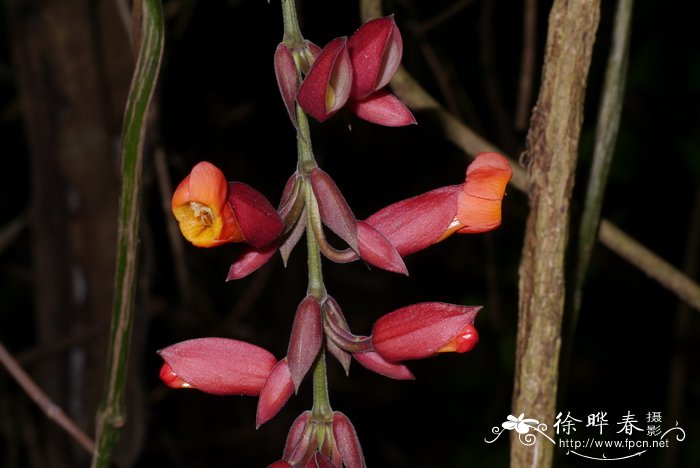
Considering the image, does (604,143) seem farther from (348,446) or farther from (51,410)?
(51,410)

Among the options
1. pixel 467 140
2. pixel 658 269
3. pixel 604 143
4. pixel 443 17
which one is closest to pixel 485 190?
pixel 604 143

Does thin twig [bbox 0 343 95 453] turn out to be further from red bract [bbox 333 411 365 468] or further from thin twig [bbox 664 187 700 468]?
thin twig [bbox 664 187 700 468]

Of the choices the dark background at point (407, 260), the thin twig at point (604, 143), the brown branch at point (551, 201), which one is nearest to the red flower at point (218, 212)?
the brown branch at point (551, 201)

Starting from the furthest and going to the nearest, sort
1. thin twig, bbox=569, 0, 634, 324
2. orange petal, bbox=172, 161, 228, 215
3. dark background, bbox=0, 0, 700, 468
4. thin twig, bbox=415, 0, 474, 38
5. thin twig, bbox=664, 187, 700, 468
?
thin twig, bbox=664, 187, 700, 468 → dark background, bbox=0, 0, 700, 468 → thin twig, bbox=415, 0, 474, 38 → thin twig, bbox=569, 0, 634, 324 → orange petal, bbox=172, 161, 228, 215

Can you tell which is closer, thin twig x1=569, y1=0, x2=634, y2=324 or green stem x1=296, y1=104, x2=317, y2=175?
green stem x1=296, y1=104, x2=317, y2=175

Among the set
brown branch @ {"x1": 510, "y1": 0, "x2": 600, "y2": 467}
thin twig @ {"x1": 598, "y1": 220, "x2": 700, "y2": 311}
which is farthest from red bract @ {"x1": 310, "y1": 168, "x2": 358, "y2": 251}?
thin twig @ {"x1": 598, "y1": 220, "x2": 700, "y2": 311}

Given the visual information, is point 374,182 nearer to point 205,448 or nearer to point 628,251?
point 205,448
